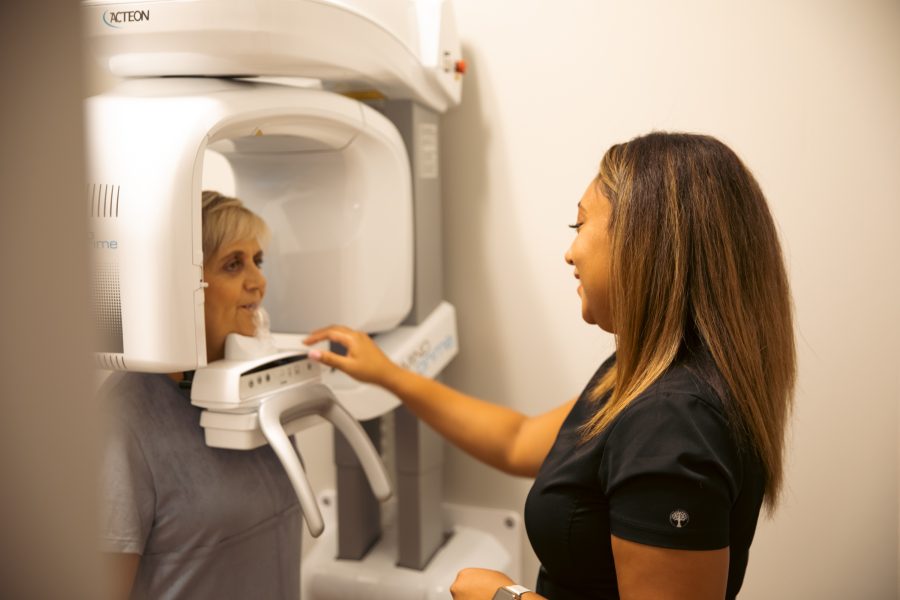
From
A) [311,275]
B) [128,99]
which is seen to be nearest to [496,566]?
[311,275]

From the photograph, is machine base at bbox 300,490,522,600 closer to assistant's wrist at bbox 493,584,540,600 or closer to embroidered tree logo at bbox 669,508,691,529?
assistant's wrist at bbox 493,584,540,600

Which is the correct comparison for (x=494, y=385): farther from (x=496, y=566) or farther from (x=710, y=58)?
(x=710, y=58)

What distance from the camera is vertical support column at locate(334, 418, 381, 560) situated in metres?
1.75

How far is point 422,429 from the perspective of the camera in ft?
5.64

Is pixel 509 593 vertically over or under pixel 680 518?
under

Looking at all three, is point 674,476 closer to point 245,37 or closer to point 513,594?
point 513,594

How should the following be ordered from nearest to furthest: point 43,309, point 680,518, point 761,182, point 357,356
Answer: point 43,309 → point 680,518 → point 357,356 → point 761,182

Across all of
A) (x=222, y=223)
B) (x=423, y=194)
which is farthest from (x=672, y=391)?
(x=423, y=194)

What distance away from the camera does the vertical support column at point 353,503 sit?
5.74ft

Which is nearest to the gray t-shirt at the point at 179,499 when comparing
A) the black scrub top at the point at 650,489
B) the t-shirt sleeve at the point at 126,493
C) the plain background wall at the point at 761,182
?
the t-shirt sleeve at the point at 126,493

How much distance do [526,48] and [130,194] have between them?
1.01 m

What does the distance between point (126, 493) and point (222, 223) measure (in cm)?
41

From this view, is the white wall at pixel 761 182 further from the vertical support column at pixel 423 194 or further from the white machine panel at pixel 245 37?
the white machine panel at pixel 245 37

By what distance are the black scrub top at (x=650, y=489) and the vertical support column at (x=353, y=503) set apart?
0.73m
